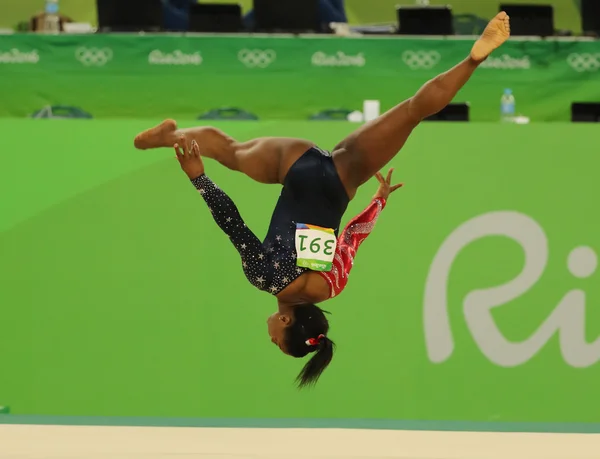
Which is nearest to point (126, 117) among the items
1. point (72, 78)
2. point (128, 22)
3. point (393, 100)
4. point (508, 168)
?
point (72, 78)

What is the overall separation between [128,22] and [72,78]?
855 mm

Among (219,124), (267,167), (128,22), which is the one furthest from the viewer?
(128,22)

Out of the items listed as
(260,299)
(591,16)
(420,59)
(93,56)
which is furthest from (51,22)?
(591,16)

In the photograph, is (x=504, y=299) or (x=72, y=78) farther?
(x=72, y=78)

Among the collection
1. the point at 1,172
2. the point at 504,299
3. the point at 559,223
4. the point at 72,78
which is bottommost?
the point at 504,299

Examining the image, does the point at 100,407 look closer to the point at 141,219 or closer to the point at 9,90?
the point at 141,219

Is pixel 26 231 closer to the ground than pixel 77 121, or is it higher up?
closer to the ground

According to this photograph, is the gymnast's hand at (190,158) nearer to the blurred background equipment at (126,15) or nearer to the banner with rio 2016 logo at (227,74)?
the banner with rio 2016 logo at (227,74)

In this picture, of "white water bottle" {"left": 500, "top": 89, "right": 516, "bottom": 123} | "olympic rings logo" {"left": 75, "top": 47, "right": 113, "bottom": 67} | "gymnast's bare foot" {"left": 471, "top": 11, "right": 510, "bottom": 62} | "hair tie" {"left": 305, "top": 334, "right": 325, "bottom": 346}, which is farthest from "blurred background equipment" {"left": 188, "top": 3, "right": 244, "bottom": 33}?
"gymnast's bare foot" {"left": 471, "top": 11, "right": 510, "bottom": 62}

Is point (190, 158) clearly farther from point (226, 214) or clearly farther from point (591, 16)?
point (591, 16)

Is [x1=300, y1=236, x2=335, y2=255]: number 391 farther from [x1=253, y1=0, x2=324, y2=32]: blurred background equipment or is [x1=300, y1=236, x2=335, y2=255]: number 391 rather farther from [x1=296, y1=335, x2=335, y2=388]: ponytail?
[x1=253, y1=0, x2=324, y2=32]: blurred background equipment

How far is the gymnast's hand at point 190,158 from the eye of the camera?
4.35 m

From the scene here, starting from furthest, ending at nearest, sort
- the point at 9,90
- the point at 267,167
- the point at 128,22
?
the point at 128,22, the point at 9,90, the point at 267,167

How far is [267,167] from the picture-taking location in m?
4.64
